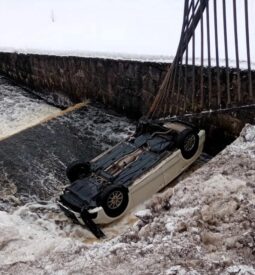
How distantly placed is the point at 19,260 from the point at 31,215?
9.65ft

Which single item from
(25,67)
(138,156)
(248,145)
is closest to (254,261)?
(248,145)

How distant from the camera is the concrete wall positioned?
9.85 metres

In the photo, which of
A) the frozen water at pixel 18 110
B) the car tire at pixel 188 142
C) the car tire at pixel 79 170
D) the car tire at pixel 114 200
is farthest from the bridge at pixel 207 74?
the frozen water at pixel 18 110

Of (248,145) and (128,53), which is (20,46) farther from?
(248,145)

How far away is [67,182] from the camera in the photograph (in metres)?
8.29

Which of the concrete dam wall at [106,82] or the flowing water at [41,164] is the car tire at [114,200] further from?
the concrete dam wall at [106,82]

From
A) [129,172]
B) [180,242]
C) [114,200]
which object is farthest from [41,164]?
[180,242]

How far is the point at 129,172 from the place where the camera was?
7.34 m

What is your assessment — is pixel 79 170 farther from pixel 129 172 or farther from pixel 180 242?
pixel 180 242

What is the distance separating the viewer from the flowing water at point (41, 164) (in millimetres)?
5273

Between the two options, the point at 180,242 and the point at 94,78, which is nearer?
the point at 180,242

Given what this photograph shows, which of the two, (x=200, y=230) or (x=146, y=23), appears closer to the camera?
(x=200, y=230)

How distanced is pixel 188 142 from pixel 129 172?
1225 mm

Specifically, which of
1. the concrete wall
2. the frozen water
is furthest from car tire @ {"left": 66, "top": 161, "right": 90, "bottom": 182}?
the frozen water
